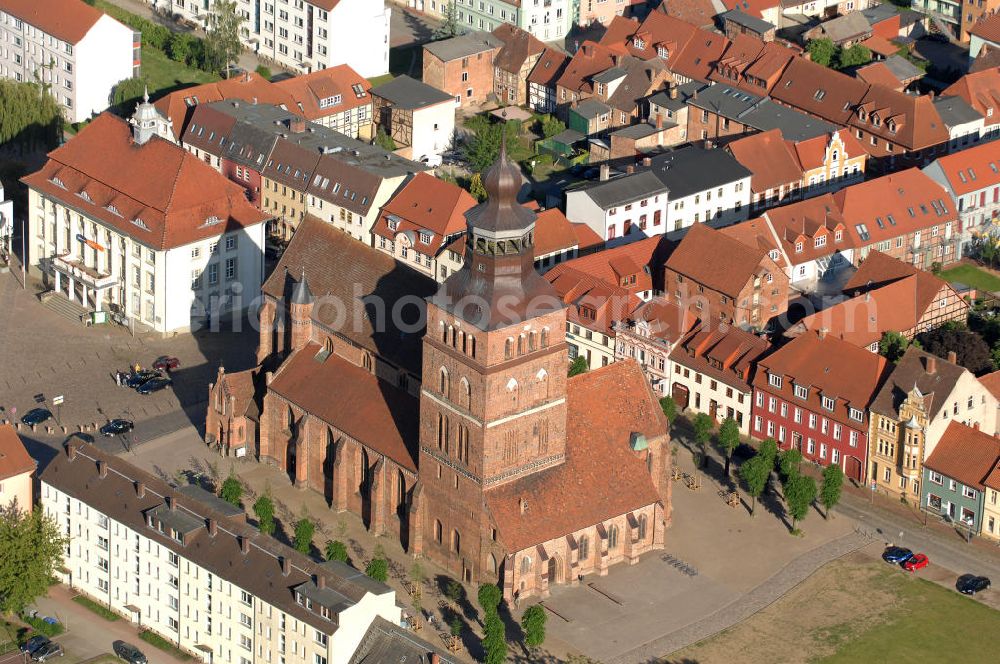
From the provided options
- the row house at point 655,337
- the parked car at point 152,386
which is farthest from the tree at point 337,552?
the row house at point 655,337

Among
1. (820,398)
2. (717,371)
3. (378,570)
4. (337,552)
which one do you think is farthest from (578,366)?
(378,570)

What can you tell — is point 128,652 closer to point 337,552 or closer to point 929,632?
point 337,552

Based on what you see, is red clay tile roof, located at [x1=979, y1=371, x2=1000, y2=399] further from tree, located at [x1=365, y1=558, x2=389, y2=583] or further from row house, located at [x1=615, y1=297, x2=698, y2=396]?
tree, located at [x1=365, y1=558, x2=389, y2=583]

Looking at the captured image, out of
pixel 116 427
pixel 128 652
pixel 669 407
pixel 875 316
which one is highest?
pixel 875 316

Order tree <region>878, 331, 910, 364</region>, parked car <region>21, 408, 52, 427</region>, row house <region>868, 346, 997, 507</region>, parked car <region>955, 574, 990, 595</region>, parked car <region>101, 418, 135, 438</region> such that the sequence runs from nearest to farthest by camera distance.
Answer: parked car <region>955, 574, 990, 595</region> < row house <region>868, 346, 997, 507</region> < parked car <region>101, 418, 135, 438</region> < parked car <region>21, 408, 52, 427</region> < tree <region>878, 331, 910, 364</region>

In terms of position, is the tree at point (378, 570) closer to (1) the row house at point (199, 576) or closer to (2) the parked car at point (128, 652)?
(1) the row house at point (199, 576)

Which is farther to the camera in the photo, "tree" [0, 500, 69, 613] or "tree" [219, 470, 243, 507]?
"tree" [219, 470, 243, 507]

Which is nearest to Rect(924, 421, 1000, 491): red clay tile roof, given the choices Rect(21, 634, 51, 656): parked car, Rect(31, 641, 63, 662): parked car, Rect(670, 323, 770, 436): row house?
Rect(670, 323, 770, 436): row house
